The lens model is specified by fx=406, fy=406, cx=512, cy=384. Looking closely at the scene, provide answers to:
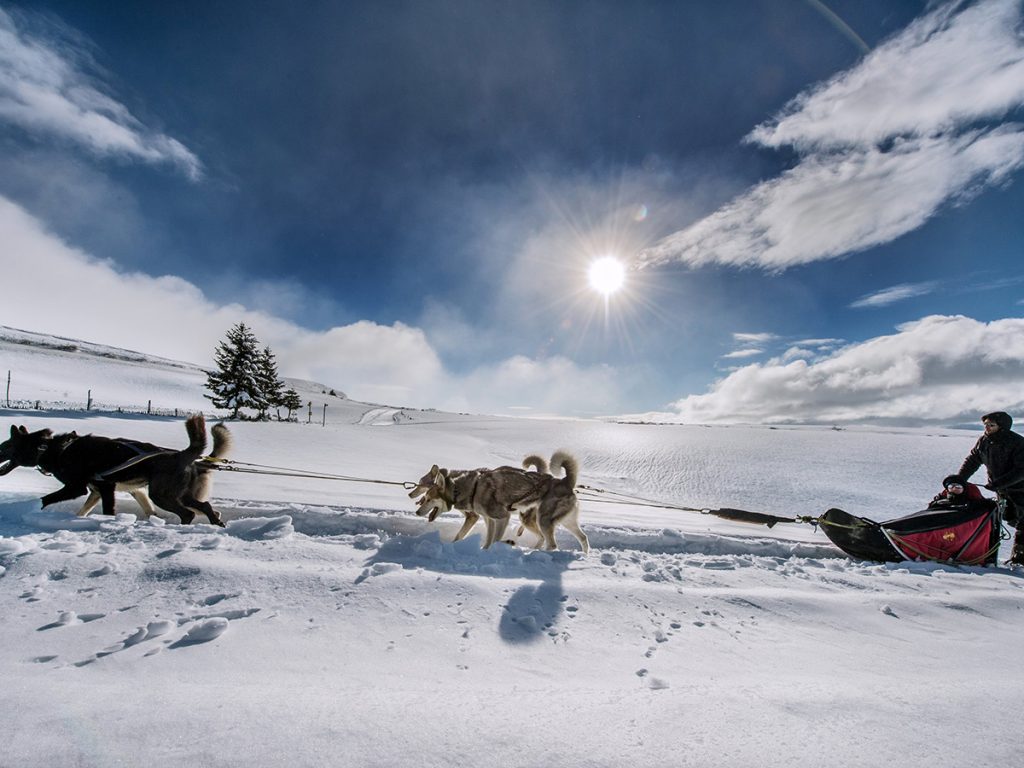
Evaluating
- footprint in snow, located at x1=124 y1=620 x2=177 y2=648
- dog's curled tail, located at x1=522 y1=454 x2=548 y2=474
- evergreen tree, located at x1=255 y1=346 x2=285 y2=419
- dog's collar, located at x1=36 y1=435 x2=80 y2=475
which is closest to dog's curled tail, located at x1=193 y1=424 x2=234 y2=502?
dog's collar, located at x1=36 y1=435 x2=80 y2=475

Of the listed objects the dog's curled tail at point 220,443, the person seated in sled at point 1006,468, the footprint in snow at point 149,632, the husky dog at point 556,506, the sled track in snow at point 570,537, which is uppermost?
A: the person seated in sled at point 1006,468

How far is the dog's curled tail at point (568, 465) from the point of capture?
5.38 meters

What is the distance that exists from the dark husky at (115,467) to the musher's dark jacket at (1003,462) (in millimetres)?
10088

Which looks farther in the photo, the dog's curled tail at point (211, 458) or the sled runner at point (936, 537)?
the sled runner at point (936, 537)

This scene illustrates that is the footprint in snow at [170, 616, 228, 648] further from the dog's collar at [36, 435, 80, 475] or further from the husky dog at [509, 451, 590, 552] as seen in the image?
the dog's collar at [36, 435, 80, 475]

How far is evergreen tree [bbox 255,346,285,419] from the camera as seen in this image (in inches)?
1543

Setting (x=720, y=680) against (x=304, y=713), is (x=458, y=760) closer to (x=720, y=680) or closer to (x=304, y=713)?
(x=304, y=713)

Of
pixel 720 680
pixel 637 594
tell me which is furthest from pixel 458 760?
pixel 637 594

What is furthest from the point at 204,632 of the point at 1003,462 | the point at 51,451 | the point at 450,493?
the point at 1003,462

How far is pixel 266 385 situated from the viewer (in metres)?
41.1

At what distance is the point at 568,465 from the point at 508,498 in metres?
0.90

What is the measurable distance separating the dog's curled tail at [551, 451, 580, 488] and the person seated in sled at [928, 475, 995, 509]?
5.08 meters

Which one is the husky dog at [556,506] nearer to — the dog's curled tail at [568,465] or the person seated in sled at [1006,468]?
the dog's curled tail at [568,465]

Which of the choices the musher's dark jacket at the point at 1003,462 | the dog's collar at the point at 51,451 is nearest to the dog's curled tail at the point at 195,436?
the dog's collar at the point at 51,451
